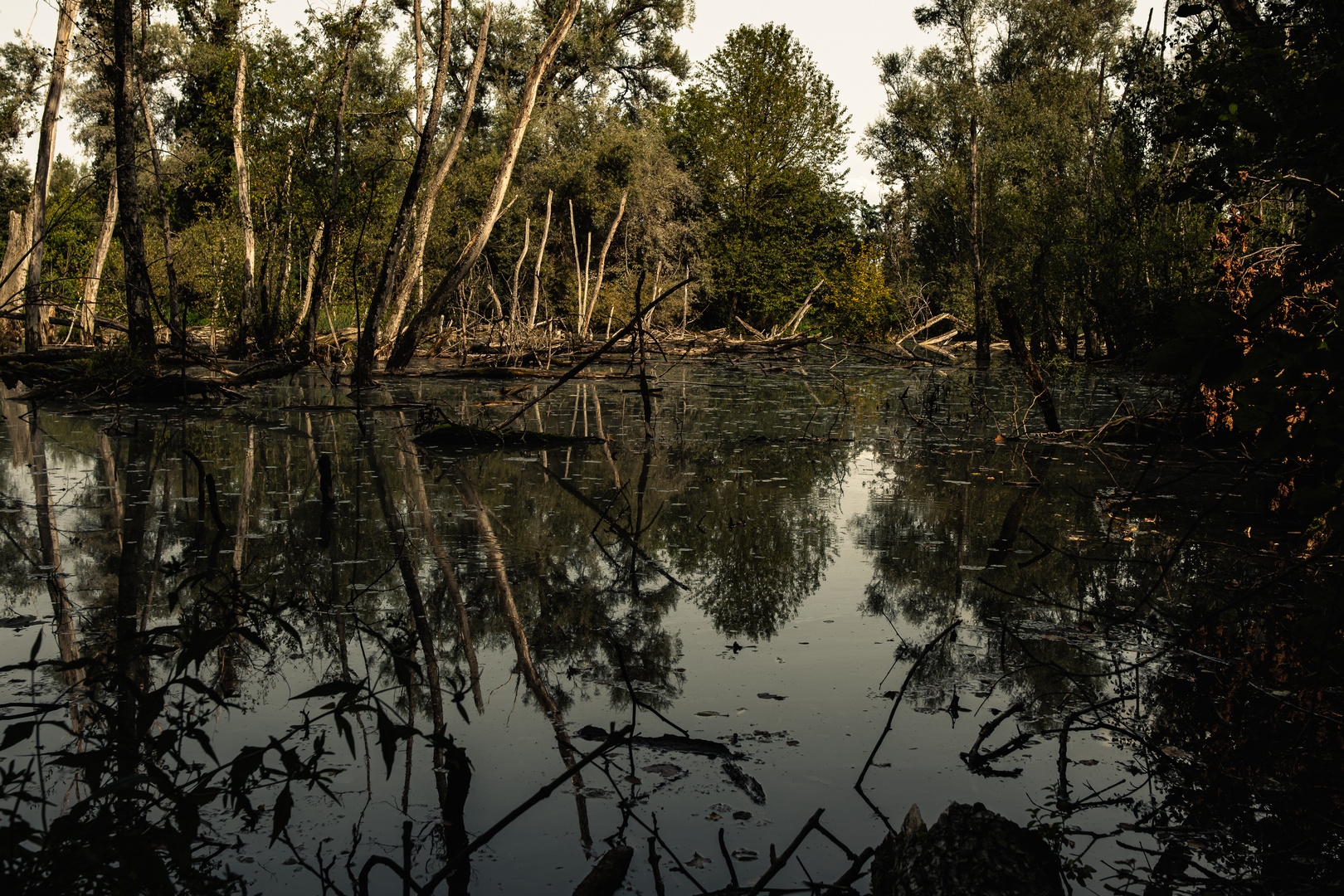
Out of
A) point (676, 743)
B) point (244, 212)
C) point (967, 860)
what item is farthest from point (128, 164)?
point (967, 860)

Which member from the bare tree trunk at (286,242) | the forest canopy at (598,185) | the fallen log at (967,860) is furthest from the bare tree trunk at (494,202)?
the fallen log at (967,860)

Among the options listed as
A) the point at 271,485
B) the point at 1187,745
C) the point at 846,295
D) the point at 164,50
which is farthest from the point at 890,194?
the point at 1187,745

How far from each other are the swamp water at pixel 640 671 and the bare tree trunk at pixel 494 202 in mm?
8953

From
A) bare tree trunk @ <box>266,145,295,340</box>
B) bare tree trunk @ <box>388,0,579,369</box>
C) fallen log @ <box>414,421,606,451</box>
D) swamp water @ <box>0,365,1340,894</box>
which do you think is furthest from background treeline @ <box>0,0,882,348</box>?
swamp water @ <box>0,365,1340,894</box>

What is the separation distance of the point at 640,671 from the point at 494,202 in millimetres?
14801

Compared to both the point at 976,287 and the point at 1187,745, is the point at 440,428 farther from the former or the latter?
the point at 976,287

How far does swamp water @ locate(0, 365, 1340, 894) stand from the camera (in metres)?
2.36

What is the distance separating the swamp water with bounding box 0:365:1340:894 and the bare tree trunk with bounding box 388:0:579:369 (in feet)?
29.4

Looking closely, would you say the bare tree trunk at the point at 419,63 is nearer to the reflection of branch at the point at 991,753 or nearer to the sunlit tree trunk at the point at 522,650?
the sunlit tree trunk at the point at 522,650

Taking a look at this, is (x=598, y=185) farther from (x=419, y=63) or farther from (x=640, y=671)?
(x=640, y=671)

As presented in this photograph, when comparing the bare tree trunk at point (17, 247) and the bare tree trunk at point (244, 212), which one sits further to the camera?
the bare tree trunk at point (244, 212)

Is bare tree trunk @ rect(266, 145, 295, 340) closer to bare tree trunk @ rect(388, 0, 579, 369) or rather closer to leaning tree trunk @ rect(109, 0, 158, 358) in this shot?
bare tree trunk @ rect(388, 0, 579, 369)

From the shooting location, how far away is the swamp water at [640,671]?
236 cm

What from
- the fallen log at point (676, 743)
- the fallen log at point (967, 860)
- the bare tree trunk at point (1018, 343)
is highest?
the bare tree trunk at point (1018, 343)
